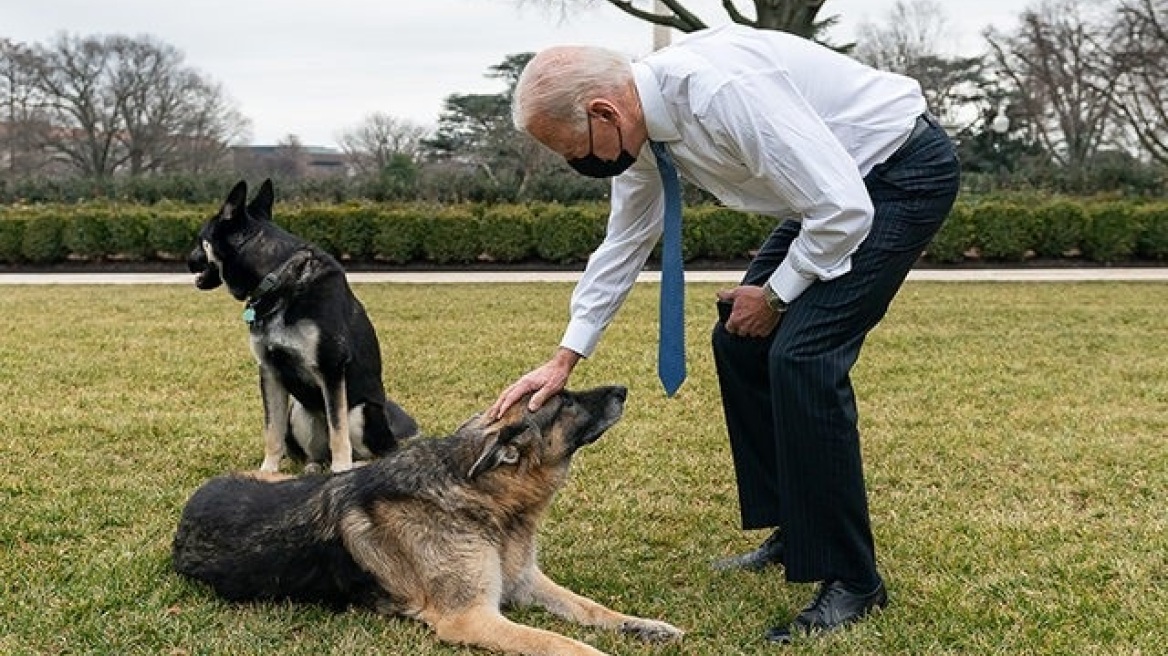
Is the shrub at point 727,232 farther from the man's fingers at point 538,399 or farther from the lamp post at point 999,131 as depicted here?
the lamp post at point 999,131

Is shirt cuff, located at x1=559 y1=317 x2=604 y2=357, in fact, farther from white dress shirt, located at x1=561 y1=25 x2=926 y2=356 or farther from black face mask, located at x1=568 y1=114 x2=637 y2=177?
black face mask, located at x1=568 y1=114 x2=637 y2=177

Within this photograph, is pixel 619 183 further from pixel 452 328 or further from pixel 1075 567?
pixel 452 328

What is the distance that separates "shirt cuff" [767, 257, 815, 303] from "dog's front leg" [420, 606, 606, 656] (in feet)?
3.82

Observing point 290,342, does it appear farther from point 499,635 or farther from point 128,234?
point 128,234

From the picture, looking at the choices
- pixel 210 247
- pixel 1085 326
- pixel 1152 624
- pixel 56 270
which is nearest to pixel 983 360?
pixel 1085 326

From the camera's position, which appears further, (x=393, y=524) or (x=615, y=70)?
(x=393, y=524)

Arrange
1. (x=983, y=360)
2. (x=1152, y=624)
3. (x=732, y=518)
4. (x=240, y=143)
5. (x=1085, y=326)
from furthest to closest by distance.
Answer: (x=240, y=143) < (x=1085, y=326) < (x=983, y=360) < (x=732, y=518) < (x=1152, y=624)

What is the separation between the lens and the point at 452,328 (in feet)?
33.7

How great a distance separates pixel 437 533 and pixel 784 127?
1.61 meters

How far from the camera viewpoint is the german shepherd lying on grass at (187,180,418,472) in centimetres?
511

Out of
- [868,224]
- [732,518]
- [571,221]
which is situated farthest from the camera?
[571,221]

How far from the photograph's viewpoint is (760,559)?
3.91m

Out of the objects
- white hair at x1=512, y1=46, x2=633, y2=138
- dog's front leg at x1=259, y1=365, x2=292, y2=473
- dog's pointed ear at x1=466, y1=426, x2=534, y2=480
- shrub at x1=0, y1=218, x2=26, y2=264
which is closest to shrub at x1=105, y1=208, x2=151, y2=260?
shrub at x1=0, y1=218, x2=26, y2=264

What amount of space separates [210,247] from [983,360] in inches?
231
